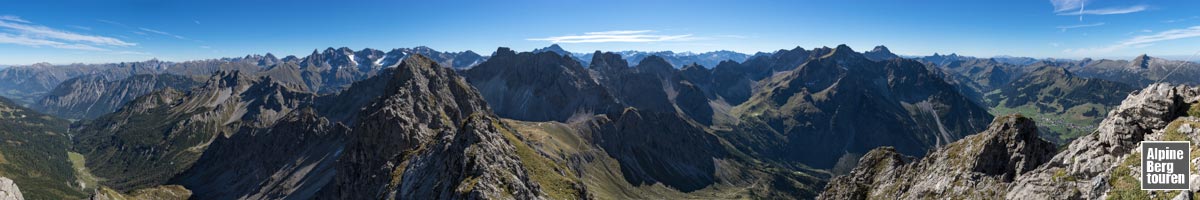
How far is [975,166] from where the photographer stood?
65.1 metres

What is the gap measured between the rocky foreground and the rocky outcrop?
0.31ft

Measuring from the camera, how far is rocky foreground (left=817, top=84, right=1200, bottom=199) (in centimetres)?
4012

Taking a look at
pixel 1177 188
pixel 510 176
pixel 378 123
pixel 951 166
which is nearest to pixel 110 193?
pixel 378 123

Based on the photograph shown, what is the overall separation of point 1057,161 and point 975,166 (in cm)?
1591

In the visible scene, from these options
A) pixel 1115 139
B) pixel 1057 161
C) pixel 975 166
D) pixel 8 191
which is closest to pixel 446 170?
pixel 8 191

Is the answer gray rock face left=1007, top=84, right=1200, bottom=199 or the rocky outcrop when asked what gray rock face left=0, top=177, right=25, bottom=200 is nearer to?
gray rock face left=1007, top=84, right=1200, bottom=199

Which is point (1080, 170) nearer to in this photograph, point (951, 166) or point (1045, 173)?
point (1045, 173)

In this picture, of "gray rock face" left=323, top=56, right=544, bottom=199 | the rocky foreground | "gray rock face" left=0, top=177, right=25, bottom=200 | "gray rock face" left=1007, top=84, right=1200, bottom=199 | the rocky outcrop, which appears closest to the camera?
the rocky foreground

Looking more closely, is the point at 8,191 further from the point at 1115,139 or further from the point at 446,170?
the point at 1115,139

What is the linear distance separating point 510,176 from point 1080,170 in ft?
232

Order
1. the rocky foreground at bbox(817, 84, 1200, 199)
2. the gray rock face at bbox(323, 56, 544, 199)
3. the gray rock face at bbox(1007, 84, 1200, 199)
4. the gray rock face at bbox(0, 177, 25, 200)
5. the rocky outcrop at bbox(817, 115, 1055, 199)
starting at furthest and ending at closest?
the gray rock face at bbox(323, 56, 544, 199), the gray rock face at bbox(0, 177, 25, 200), the rocky outcrop at bbox(817, 115, 1055, 199), the gray rock face at bbox(1007, 84, 1200, 199), the rocky foreground at bbox(817, 84, 1200, 199)

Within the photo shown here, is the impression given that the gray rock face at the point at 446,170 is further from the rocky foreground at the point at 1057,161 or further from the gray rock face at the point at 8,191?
the rocky foreground at the point at 1057,161

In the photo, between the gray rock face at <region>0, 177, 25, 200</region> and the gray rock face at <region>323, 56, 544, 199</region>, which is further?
the gray rock face at <region>323, 56, 544, 199</region>

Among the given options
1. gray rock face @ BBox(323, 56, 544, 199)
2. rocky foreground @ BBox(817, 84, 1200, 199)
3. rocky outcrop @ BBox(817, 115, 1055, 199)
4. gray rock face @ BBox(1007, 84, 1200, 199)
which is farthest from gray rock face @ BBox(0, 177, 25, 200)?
rocky outcrop @ BBox(817, 115, 1055, 199)
